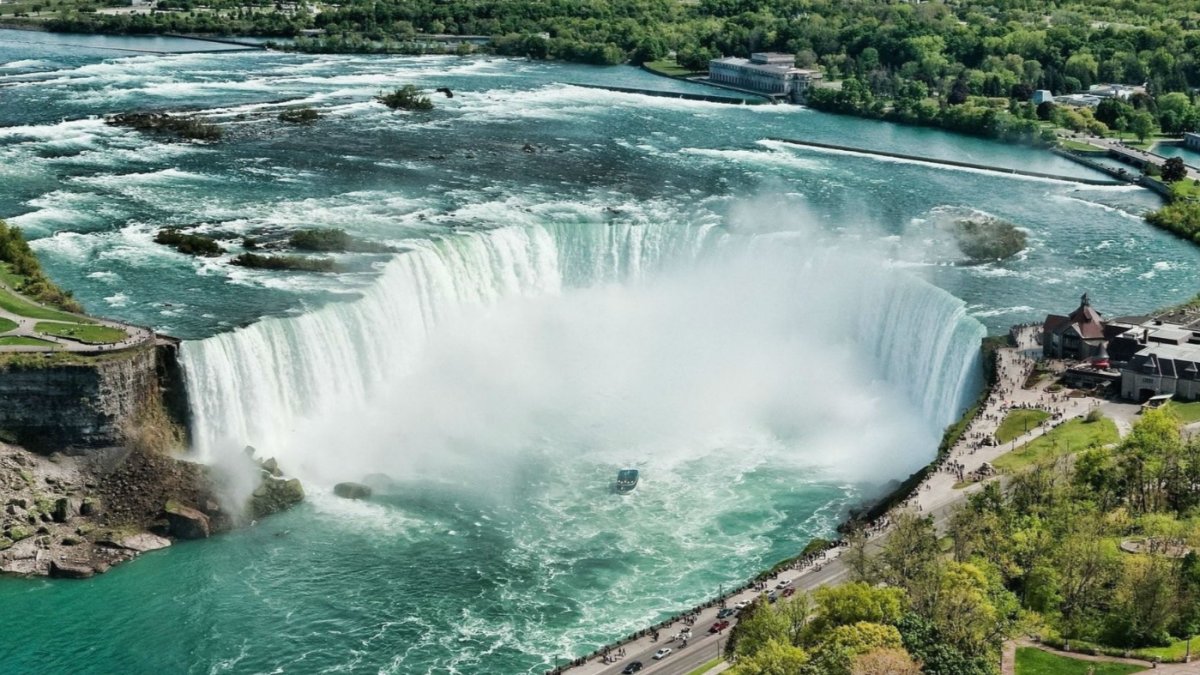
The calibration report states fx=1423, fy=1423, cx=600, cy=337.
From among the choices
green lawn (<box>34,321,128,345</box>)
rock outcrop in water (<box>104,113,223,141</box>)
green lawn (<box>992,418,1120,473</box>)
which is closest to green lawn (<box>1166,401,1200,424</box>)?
green lawn (<box>992,418,1120,473</box>)

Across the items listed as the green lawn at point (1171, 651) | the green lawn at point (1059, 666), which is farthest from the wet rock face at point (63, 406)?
the green lawn at point (1171, 651)

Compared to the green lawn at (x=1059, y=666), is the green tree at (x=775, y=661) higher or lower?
higher

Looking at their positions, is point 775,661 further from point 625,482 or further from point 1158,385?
point 1158,385

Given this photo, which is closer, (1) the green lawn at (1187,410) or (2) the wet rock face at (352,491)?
(1) the green lawn at (1187,410)

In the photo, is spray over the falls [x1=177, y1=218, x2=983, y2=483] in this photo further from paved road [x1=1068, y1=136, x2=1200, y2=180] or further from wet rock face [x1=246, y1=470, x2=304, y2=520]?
paved road [x1=1068, y1=136, x2=1200, y2=180]

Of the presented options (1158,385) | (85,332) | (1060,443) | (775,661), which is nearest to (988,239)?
(1158,385)

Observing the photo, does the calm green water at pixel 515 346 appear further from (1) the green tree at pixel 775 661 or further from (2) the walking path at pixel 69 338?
(1) the green tree at pixel 775 661
